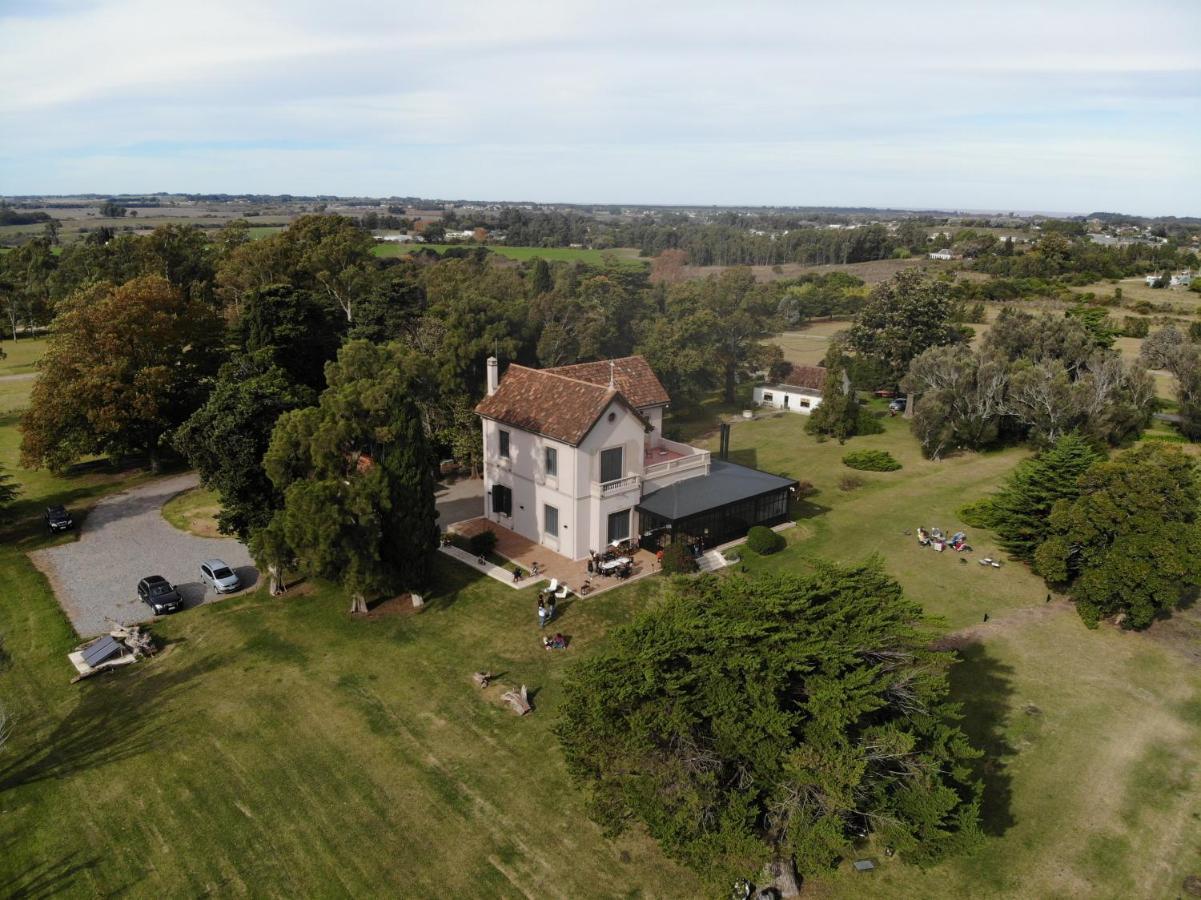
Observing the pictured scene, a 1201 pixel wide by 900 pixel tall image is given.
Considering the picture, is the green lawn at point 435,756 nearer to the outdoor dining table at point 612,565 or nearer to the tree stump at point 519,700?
the tree stump at point 519,700

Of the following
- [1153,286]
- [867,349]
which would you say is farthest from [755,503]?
[1153,286]

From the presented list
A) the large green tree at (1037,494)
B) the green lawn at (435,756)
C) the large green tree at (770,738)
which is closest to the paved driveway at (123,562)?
the green lawn at (435,756)

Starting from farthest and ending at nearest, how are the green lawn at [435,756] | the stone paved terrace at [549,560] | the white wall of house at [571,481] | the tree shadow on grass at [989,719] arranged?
the white wall of house at [571,481]
the stone paved terrace at [549,560]
the tree shadow on grass at [989,719]
the green lawn at [435,756]

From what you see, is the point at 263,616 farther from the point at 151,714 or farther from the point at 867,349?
the point at 867,349

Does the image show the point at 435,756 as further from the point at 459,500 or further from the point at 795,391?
the point at 795,391

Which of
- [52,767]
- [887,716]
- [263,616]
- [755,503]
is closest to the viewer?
[887,716]

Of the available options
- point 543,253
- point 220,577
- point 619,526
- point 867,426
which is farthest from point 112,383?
point 543,253
